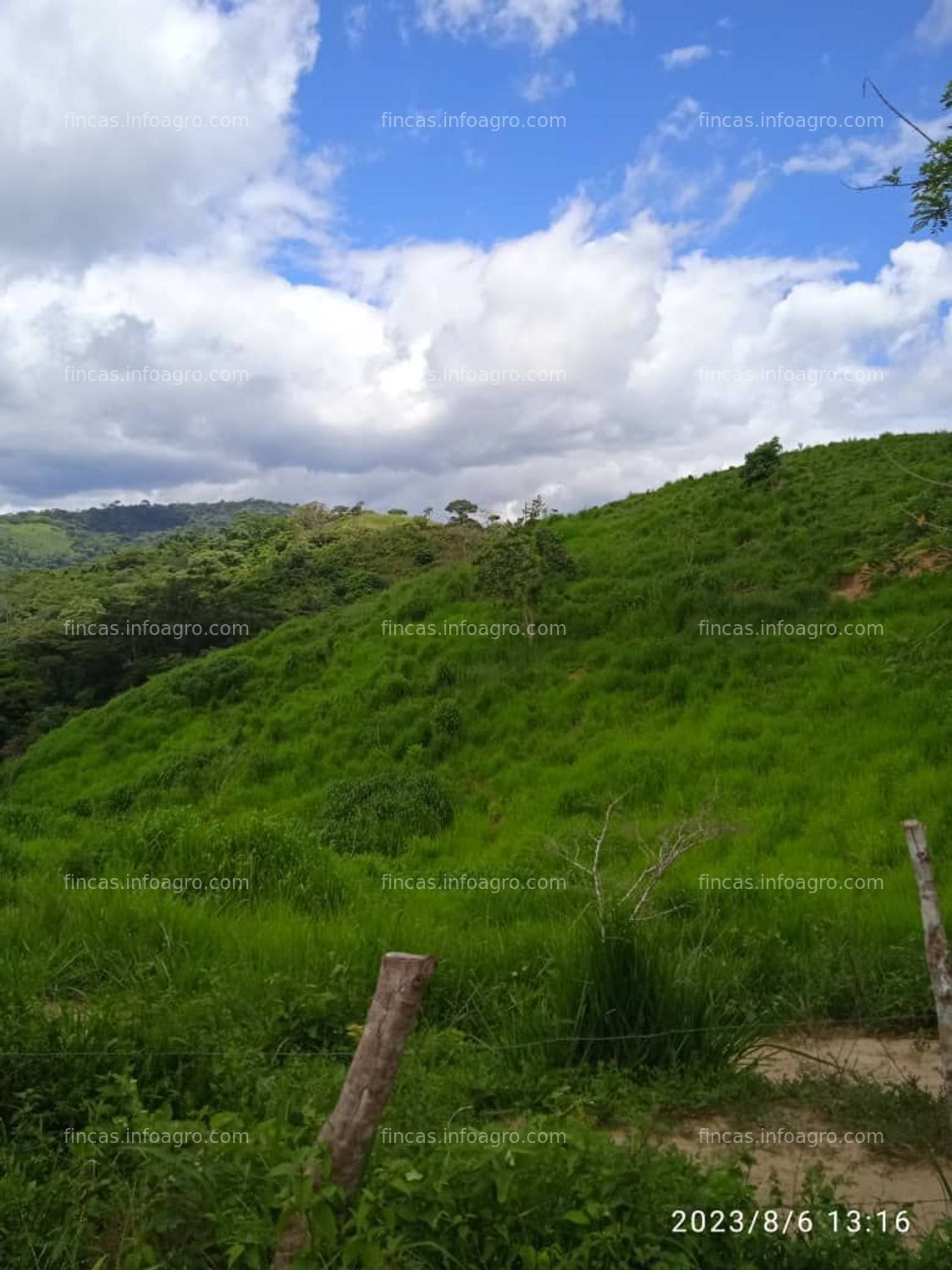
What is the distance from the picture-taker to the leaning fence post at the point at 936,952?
3350mm

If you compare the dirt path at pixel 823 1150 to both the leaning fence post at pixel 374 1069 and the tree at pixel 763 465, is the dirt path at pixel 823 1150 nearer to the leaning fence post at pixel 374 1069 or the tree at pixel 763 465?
the leaning fence post at pixel 374 1069

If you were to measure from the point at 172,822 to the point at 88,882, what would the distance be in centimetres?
194

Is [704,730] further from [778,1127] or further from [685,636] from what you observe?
[778,1127]

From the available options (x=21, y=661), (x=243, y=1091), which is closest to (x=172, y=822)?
(x=243, y=1091)

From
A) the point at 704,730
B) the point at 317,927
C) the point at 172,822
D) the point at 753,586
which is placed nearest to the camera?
the point at 317,927

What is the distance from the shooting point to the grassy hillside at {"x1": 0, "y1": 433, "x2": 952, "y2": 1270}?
2.92 m

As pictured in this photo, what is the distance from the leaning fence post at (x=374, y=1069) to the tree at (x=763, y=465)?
1875 centimetres

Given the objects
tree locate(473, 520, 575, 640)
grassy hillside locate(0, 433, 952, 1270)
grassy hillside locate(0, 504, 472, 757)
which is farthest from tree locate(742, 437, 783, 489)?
grassy hillside locate(0, 504, 472, 757)

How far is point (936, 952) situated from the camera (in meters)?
3.41

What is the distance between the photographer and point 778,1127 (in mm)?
3875

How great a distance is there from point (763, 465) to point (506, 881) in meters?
14.9

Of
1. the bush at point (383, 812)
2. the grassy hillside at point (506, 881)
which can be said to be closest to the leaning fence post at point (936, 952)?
the grassy hillside at point (506, 881)
